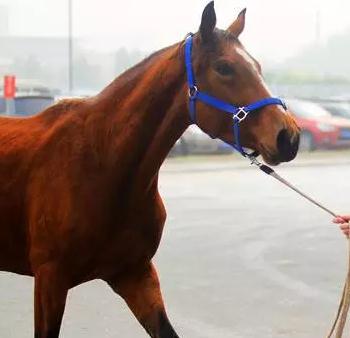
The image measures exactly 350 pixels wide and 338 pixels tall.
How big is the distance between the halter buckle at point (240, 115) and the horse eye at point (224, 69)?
0.16 m

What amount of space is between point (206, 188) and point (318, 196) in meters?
2.20

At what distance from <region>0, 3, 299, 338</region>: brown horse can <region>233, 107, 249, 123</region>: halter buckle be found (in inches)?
1.4

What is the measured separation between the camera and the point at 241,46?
346cm

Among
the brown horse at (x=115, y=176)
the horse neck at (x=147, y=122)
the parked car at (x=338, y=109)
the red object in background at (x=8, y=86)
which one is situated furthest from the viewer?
the parked car at (x=338, y=109)

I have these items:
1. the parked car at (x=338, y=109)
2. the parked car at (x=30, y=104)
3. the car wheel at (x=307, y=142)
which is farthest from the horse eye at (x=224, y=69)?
the parked car at (x=338, y=109)

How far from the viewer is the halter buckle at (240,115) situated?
3.31 m

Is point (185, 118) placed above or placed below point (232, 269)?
above

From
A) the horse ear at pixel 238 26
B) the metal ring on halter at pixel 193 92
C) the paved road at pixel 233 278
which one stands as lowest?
the paved road at pixel 233 278

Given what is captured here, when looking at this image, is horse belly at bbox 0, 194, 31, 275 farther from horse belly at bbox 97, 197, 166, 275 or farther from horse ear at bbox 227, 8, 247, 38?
horse ear at bbox 227, 8, 247, 38

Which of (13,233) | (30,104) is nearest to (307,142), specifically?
(30,104)

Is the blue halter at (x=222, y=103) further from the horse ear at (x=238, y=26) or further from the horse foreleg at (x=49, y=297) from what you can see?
the horse foreleg at (x=49, y=297)

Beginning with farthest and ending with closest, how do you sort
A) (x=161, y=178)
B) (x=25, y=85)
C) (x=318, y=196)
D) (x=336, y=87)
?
(x=336, y=87) < (x=25, y=85) < (x=161, y=178) < (x=318, y=196)

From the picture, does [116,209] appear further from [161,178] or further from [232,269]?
[161,178]

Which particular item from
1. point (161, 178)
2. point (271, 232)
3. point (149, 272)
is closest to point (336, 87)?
point (161, 178)
